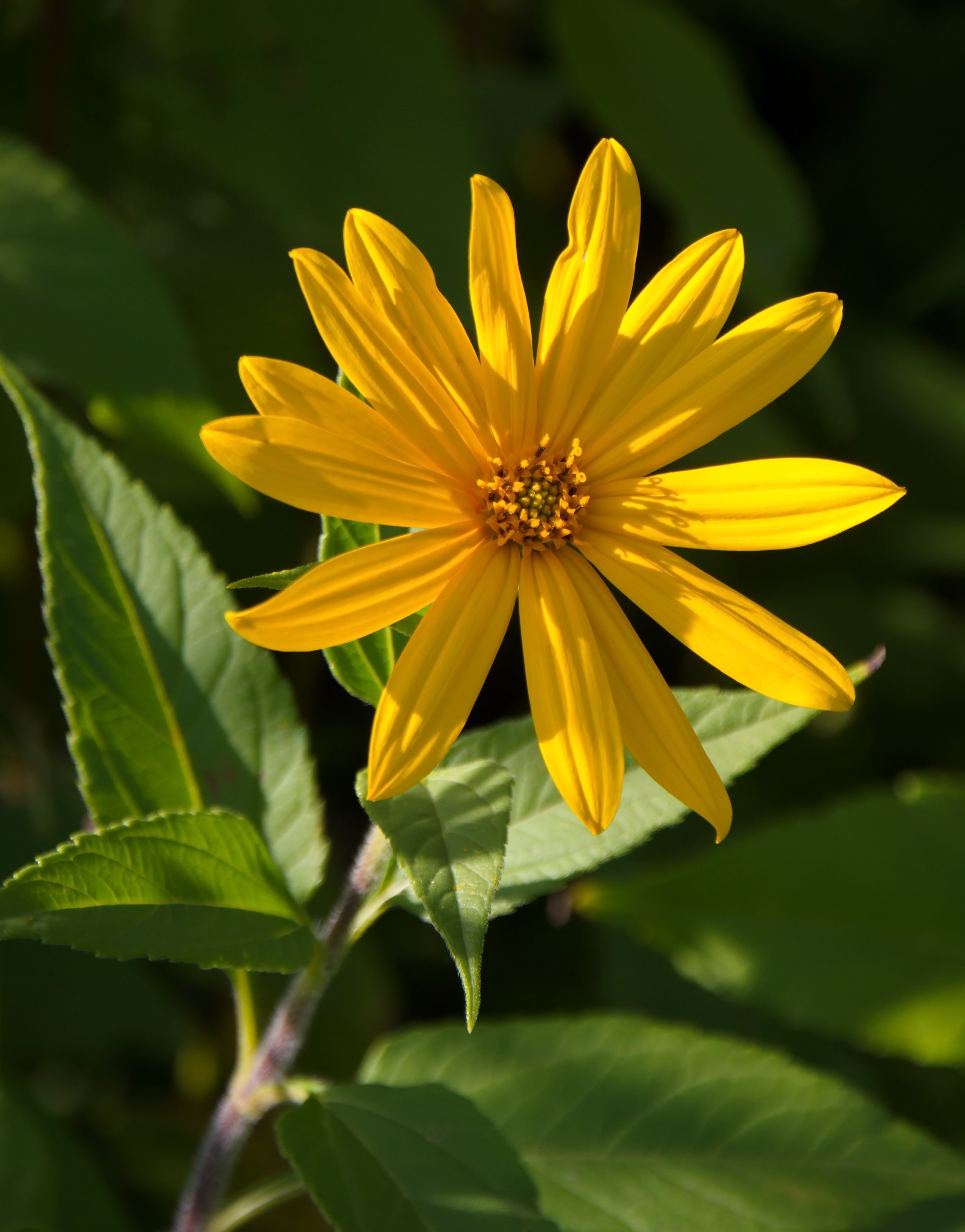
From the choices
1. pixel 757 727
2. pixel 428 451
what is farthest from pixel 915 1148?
pixel 428 451

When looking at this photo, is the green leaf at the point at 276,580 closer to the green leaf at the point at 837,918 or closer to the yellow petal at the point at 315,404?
the yellow petal at the point at 315,404

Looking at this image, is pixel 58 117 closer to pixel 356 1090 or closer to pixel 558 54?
pixel 558 54

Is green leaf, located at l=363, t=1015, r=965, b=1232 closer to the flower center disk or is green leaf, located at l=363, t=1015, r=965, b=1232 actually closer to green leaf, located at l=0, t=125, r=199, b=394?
the flower center disk

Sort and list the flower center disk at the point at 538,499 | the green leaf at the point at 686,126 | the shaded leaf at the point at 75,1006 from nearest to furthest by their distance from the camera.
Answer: the flower center disk at the point at 538,499, the shaded leaf at the point at 75,1006, the green leaf at the point at 686,126

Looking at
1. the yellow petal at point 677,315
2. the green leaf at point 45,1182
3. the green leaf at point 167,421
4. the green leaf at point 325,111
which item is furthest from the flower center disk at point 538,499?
the green leaf at point 325,111

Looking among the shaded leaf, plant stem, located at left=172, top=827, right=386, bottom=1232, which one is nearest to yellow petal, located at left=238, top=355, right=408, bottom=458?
plant stem, located at left=172, top=827, right=386, bottom=1232

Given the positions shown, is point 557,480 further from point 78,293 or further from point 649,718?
point 78,293

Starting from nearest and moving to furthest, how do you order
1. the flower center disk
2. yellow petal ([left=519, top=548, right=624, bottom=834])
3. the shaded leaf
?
yellow petal ([left=519, top=548, right=624, bottom=834])
the flower center disk
the shaded leaf
